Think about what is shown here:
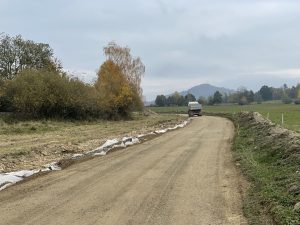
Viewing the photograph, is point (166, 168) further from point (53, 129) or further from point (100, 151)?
point (53, 129)

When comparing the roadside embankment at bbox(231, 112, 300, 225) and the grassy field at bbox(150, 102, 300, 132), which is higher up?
the roadside embankment at bbox(231, 112, 300, 225)

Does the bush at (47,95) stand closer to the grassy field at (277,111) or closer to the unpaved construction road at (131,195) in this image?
the grassy field at (277,111)

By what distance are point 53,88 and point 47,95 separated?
149 centimetres

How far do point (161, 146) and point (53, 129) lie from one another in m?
15.3

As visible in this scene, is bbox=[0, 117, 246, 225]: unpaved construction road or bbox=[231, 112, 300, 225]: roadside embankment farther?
bbox=[0, 117, 246, 225]: unpaved construction road

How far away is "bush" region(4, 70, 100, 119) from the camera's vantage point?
4659 cm

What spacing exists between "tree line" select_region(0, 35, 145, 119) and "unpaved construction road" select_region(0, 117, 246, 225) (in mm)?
30445

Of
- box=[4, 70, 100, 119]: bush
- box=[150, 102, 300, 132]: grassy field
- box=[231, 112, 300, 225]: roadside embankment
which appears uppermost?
box=[4, 70, 100, 119]: bush

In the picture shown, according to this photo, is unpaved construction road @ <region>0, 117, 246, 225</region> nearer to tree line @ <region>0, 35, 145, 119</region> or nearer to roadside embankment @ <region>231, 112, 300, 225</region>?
roadside embankment @ <region>231, 112, 300, 225</region>

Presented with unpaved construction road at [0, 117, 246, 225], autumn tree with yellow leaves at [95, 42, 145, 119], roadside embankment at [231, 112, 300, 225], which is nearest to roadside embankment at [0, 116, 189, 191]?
unpaved construction road at [0, 117, 246, 225]

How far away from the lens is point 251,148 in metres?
21.9

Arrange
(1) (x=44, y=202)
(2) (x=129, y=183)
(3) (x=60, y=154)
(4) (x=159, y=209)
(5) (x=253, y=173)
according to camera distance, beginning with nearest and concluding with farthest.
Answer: (4) (x=159, y=209) → (1) (x=44, y=202) → (2) (x=129, y=183) → (5) (x=253, y=173) → (3) (x=60, y=154)

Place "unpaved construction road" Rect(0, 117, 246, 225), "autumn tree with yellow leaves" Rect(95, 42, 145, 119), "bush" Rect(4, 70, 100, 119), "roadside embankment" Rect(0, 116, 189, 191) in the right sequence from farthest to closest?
"autumn tree with yellow leaves" Rect(95, 42, 145, 119) → "bush" Rect(4, 70, 100, 119) → "roadside embankment" Rect(0, 116, 189, 191) → "unpaved construction road" Rect(0, 117, 246, 225)

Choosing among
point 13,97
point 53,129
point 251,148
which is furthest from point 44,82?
point 251,148
